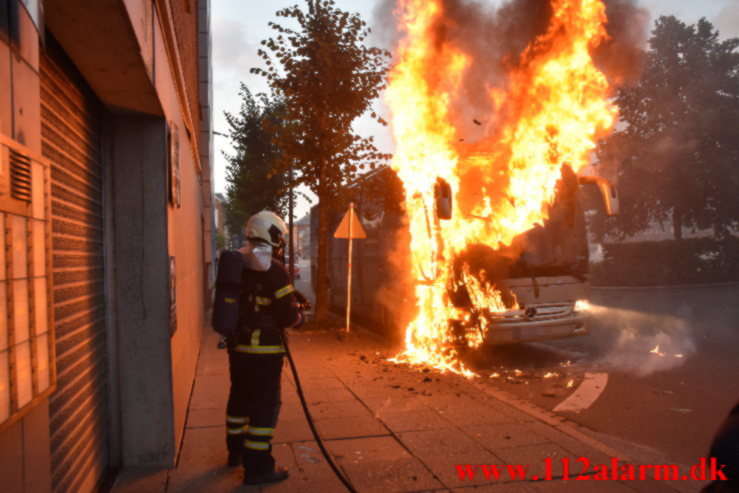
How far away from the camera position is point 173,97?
5.59 m

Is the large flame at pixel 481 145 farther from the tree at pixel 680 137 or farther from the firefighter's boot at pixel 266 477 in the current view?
the tree at pixel 680 137

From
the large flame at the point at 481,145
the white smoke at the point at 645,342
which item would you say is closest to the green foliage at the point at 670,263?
the white smoke at the point at 645,342

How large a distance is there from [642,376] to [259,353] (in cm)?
584

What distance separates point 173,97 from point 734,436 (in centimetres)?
533

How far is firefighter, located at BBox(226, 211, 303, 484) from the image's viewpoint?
4.26 metres

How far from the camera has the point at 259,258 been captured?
446 cm

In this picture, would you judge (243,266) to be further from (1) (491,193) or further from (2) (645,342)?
(2) (645,342)

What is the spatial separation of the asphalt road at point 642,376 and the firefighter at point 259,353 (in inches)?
125

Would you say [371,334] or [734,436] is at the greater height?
[734,436]

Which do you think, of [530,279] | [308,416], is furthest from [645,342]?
[308,416]

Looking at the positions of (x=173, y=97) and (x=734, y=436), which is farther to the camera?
(x=173, y=97)

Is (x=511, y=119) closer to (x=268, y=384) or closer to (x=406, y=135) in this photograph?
(x=406, y=135)

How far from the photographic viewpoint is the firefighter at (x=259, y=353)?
4258 millimetres

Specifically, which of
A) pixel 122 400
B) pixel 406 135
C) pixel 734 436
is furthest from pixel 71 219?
pixel 406 135
